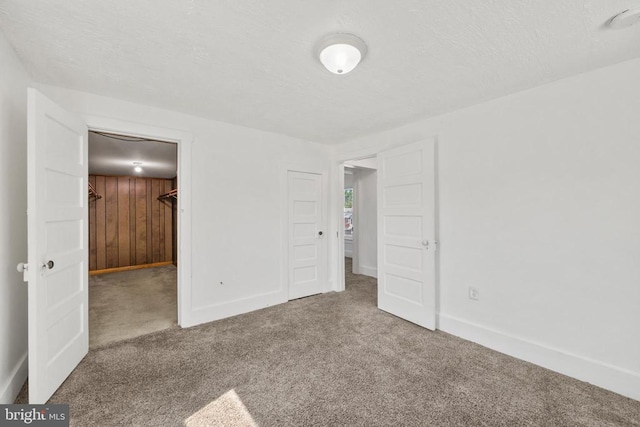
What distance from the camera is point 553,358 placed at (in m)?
2.19

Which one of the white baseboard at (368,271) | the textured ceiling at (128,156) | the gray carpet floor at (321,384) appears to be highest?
the textured ceiling at (128,156)

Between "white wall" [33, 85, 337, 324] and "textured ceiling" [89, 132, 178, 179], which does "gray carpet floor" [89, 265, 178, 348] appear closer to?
"white wall" [33, 85, 337, 324]

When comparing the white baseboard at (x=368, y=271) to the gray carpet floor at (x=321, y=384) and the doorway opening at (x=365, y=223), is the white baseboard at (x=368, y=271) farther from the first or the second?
the gray carpet floor at (x=321, y=384)

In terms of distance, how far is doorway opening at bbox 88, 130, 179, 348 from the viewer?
11.5ft

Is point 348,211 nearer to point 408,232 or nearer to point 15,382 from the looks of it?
point 408,232

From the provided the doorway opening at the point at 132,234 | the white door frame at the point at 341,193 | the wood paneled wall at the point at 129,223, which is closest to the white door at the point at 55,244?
the doorway opening at the point at 132,234

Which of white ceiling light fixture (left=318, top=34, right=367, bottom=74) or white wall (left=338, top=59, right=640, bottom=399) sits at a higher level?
white ceiling light fixture (left=318, top=34, right=367, bottom=74)

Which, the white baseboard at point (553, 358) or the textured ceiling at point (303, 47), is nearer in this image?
the textured ceiling at point (303, 47)

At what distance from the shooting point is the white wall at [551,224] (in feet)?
6.33

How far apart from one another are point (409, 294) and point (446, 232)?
84cm

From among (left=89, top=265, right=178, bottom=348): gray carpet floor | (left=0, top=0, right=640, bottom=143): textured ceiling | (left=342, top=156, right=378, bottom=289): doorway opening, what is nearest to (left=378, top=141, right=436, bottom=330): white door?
(left=0, top=0, right=640, bottom=143): textured ceiling

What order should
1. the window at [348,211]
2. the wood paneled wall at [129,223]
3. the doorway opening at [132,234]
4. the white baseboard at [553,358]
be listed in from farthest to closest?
the window at [348,211] → the wood paneled wall at [129,223] → the doorway opening at [132,234] → the white baseboard at [553,358]

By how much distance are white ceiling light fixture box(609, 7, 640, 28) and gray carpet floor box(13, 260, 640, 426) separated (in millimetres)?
2339

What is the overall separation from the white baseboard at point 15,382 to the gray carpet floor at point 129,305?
0.55m
